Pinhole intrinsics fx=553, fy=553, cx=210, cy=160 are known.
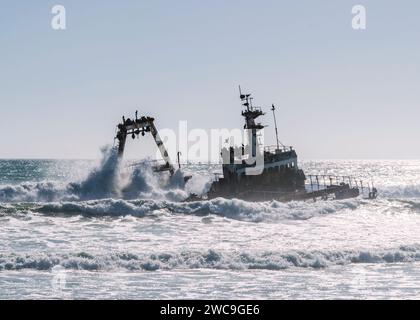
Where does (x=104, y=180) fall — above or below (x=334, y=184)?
above

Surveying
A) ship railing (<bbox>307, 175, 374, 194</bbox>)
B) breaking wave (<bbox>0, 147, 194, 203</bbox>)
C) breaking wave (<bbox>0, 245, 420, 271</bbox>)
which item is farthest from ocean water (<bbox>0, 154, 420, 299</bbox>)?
breaking wave (<bbox>0, 147, 194, 203</bbox>)

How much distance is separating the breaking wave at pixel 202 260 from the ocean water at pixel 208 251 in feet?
0.12

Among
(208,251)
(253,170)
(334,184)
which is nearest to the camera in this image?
(208,251)

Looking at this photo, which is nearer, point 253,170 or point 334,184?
point 253,170

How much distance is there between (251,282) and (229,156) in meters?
25.3

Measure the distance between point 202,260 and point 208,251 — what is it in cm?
80

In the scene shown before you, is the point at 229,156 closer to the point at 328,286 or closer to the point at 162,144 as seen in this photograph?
the point at 162,144

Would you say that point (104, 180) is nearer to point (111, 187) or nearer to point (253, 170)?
point (111, 187)

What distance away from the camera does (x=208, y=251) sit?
806 inches

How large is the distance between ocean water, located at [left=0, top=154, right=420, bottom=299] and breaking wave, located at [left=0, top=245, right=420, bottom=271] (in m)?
0.04

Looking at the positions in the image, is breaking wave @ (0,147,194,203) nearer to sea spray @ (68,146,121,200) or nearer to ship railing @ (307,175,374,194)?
sea spray @ (68,146,121,200)

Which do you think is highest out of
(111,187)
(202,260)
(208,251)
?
(111,187)

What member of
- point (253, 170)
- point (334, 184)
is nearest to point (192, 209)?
point (253, 170)

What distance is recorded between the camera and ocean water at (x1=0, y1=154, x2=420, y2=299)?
52.0 feet
